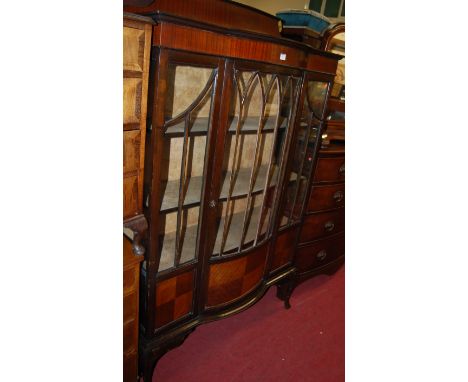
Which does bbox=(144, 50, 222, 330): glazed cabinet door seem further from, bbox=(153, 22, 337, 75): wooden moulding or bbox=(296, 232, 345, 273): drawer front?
bbox=(296, 232, 345, 273): drawer front

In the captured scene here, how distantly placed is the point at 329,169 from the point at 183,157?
1.13 metres

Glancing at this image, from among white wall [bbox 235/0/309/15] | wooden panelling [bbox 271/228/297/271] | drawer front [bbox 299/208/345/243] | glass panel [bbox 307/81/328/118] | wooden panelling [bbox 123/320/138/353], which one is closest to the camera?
wooden panelling [bbox 123/320/138/353]

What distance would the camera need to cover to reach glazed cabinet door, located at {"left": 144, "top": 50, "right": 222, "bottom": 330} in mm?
1041

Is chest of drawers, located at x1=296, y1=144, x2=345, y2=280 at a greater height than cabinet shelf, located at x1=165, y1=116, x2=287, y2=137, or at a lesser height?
lesser

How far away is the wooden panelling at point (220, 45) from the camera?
94 centimetres

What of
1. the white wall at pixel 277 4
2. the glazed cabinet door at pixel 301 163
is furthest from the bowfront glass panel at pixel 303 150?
the white wall at pixel 277 4

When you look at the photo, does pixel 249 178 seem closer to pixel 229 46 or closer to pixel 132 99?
pixel 229 46

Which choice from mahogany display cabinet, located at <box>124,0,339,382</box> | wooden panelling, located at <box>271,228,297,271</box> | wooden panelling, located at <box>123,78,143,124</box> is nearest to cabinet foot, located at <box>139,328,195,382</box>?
mahogany display cabinet, located at <box>124,0,339,382</box>

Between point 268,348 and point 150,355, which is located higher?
point 150,355

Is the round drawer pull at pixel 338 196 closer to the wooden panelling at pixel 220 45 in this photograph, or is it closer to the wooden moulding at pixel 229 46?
the wooden moulding at pixel 229 46

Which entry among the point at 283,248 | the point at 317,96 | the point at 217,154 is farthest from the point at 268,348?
the point at 317,96

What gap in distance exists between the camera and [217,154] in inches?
48.3
